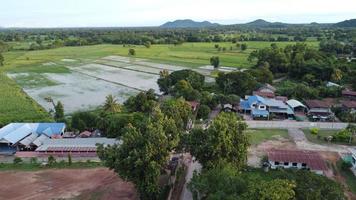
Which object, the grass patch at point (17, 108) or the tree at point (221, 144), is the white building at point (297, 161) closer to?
the tree at point (221, 144)

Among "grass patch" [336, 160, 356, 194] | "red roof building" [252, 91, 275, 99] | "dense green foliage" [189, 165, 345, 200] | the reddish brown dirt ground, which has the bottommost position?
"grass patch" [336, 160, 356, 194]

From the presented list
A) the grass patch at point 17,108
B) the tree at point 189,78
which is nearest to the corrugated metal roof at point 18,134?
the grass patch at point 17,108

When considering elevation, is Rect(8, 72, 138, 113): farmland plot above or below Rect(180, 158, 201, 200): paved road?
above

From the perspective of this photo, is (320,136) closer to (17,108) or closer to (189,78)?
(189,78)

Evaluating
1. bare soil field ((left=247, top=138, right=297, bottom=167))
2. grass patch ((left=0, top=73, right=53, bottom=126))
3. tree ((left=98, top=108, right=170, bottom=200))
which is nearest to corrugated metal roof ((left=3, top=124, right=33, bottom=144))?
grass patch ((left=0, top=73, right=53, bottom=126))

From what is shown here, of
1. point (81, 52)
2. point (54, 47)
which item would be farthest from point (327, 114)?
point (54, 47)

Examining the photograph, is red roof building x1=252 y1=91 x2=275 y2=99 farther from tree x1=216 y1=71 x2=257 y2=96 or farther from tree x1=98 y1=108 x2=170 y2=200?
tree x1=98 y1=108 x2=170 y2=200

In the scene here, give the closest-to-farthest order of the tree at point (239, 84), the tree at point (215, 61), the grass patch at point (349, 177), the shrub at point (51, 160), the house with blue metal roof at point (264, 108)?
the grass patch at point (349, 177)
the shrub at point (51, 160)
the house with blue metal roof at point (264, 108)
the tree at point (239, 84)
the tree at point (215, 61)

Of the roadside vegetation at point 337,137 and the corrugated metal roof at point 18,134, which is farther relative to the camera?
the roadside vegetation at point 337,137

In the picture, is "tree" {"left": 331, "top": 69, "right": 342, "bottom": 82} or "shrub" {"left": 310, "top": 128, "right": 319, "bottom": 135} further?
"tree" {"left": 331, "top": 69, "right": 342, "bottom": 82}
